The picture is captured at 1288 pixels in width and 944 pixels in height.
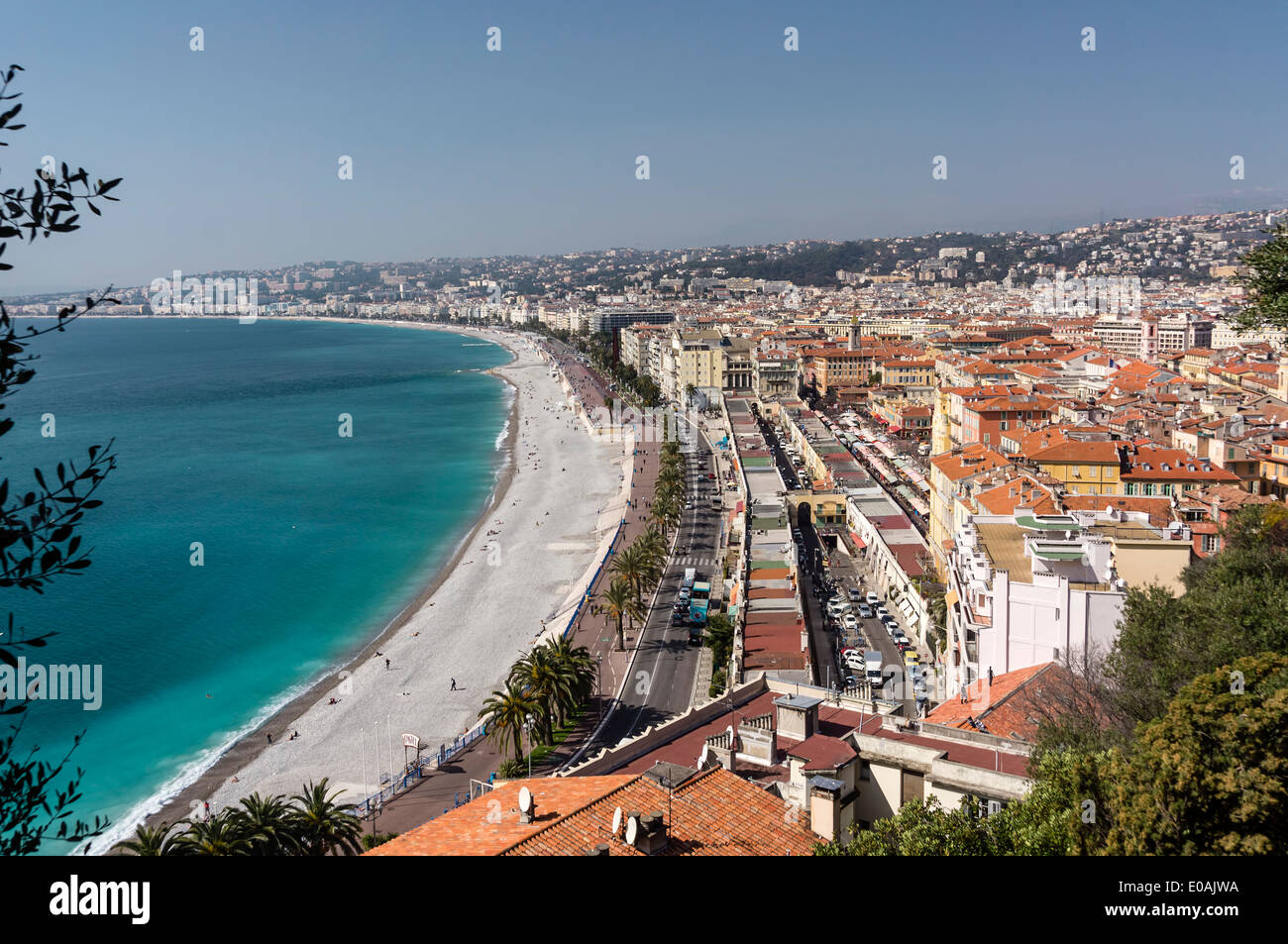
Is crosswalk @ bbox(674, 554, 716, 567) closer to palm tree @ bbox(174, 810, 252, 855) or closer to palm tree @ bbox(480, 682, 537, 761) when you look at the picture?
palm tree @ bbox(480, 682, 537, 761)

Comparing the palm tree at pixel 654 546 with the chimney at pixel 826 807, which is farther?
Answer: the palm tree at pixel 654 546

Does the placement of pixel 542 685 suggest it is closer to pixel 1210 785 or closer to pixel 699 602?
pixel 699 602

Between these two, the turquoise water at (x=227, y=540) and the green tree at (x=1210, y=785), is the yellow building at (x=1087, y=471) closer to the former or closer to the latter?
the turquoise water at (x=227, y=540)

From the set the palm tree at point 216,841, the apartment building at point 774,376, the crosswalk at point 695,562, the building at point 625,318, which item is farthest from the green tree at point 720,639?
the building at point 625,318

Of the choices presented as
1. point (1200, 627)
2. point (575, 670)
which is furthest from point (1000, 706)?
point (575, 670)

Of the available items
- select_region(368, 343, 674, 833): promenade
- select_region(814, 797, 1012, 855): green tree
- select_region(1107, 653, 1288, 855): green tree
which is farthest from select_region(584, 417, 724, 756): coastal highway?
select_region(1107, 653, 1288, 855): green tree
